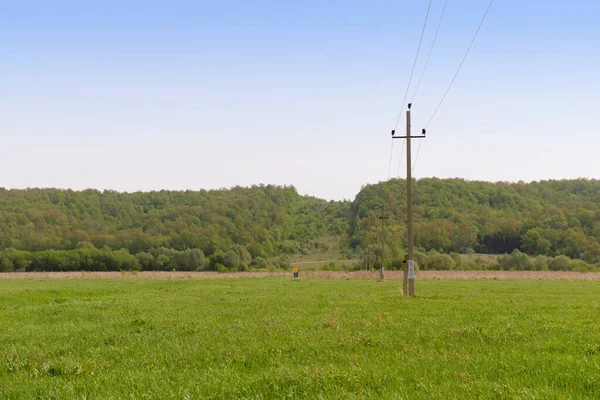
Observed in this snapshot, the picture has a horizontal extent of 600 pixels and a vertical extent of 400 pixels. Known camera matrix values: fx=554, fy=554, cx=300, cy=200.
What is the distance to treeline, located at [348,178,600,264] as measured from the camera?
144 meters

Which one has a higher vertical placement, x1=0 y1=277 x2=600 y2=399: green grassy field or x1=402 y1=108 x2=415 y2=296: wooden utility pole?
x1=402 y1=108 x2=415 y2=296: wooden utility pole

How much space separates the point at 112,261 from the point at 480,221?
349 ft

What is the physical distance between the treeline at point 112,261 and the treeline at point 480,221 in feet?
112

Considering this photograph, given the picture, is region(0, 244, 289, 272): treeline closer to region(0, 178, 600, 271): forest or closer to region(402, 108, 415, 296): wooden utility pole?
region(0, 178, 600, 271): forest

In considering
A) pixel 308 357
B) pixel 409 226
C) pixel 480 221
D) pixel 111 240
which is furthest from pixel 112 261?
pixel 308 357

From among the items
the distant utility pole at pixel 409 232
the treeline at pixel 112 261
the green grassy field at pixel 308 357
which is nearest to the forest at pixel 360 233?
the treeline at pixel 112 261

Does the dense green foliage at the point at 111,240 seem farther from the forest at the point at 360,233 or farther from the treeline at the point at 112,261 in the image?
the forest at the point at 360,233

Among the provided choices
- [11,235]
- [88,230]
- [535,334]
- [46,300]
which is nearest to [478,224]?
[88,230]

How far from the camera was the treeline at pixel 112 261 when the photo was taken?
130500 mm

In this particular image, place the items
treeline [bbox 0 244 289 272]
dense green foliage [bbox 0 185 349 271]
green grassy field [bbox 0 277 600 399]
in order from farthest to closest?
dense green foliage [bbox 0 185 349 271]
treeline [bbox 0 244 289 272]
green grassy field [bbox 0 277 600 399]

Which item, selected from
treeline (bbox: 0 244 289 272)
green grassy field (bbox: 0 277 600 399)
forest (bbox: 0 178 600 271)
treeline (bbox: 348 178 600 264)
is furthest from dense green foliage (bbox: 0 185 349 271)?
green grassy field (bbox: 0 277 600 399)

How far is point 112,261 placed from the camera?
452 ft

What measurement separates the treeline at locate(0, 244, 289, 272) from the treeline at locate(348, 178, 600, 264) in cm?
3404

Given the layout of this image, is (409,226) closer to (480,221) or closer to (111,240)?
(480,221)
